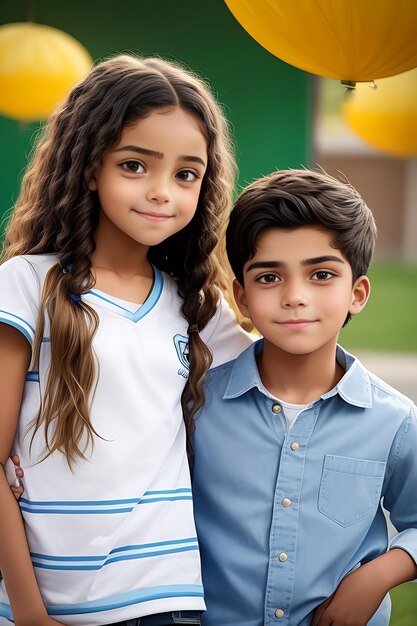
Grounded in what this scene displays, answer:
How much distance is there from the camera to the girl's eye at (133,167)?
60.9 inches

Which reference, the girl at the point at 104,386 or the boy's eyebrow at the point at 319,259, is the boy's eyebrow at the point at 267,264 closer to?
the boy's eyebrow at the point at 319,259

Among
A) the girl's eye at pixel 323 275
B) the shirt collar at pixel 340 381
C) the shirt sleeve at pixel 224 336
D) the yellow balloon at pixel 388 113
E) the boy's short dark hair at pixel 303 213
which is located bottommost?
the shirt collar at pixel 340 381

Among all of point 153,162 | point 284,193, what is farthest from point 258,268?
point 153,162

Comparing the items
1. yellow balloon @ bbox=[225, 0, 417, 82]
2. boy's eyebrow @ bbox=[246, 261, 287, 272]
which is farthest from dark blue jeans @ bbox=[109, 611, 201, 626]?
yellow balloon @ bbox=[225, 0, 417, 82]

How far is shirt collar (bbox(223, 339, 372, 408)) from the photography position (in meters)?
1.64

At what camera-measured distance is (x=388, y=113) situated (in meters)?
4.85

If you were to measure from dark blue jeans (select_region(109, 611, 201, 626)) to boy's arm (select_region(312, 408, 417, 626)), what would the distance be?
0.73 feet

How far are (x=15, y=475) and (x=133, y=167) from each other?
0.54 metres

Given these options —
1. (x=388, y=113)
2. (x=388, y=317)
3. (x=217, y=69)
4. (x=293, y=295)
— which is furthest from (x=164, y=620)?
(x=388, y=317)

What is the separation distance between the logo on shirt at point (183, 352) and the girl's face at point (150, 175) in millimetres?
189

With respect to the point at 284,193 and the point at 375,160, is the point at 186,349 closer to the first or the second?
the point at 284,193

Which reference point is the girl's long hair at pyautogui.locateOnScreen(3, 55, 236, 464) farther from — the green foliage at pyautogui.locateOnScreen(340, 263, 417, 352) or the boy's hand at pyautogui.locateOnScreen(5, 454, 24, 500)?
the green foliage at pyautogui.locateOnScreen(340, 263, 417, 352)

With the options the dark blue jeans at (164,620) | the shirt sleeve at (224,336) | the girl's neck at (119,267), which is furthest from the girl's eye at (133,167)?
the dark blue jeans at (164,620)

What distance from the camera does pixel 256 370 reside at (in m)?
1.68
